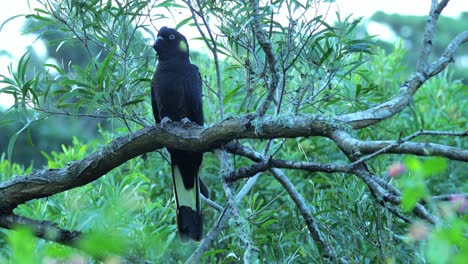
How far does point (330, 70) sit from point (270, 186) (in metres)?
2.25

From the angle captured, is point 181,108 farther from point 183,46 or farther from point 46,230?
point 46,230

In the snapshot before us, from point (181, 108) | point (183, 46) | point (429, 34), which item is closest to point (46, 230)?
point (181, 108)

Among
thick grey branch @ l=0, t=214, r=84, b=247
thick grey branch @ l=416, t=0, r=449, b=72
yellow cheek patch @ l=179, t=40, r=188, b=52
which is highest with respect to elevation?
thick grey branch @ l=416, t=0, r=449, b=72

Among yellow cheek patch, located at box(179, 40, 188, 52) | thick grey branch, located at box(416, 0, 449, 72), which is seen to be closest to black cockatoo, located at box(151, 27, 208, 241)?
yellow cheek patch, located at box(179, 40, 188, 52)

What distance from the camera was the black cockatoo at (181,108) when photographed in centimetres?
484

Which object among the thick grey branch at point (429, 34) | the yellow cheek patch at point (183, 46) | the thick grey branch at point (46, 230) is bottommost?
the thick grey branch at point (46, 230)

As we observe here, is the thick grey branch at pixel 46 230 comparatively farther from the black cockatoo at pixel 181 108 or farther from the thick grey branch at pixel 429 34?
the thick grey branch at pixel 429 34

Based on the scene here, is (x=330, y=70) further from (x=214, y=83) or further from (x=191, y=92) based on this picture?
(x=214, y=83)

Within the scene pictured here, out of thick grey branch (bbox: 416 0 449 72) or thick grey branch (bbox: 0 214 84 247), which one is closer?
thick grey branch (bbox: 416 0 449 72)

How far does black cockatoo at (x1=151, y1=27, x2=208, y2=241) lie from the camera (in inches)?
191

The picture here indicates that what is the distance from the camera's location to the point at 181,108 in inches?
199

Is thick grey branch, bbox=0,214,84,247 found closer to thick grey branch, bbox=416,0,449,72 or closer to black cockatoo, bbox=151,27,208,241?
black cockatoo, bbox=151,27,208,241

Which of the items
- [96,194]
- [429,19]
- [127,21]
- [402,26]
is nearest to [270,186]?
[96,194]

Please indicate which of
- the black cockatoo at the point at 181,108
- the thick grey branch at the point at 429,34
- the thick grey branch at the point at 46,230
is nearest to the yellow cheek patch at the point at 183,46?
the black cockatoo at the point at 181,108
